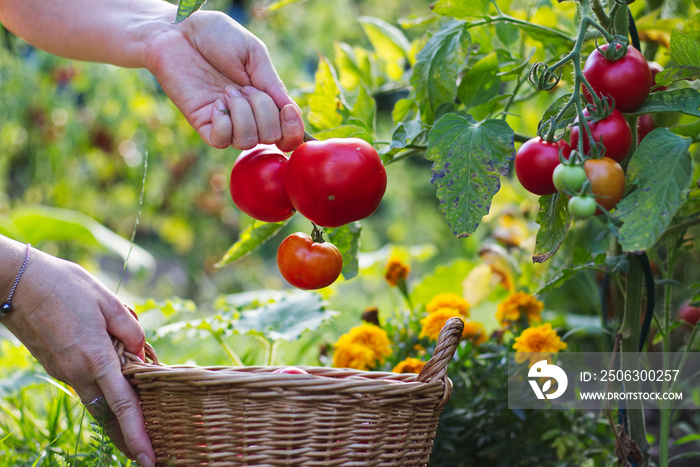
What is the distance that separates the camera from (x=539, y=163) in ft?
2.40

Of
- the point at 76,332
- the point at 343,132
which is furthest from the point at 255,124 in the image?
the point at 76,332

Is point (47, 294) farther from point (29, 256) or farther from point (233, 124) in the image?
point (233, 124)

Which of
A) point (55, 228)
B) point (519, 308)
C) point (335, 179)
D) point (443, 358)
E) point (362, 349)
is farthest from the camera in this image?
point (55, 228)

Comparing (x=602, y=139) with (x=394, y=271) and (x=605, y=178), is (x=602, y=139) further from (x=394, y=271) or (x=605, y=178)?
(x=394, y=271)

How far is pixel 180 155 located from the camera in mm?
3717

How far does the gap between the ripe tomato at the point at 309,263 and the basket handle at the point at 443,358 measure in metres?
0.17

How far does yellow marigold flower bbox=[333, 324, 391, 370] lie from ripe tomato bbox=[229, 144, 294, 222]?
45 cm

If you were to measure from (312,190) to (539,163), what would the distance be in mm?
281

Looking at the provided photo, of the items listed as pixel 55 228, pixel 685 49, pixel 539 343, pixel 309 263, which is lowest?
pixel 55 228

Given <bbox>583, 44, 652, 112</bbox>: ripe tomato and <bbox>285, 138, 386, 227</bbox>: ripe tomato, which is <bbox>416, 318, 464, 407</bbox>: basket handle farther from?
<bbox>583, 44, 652, 112</bbox>: ripe tomato

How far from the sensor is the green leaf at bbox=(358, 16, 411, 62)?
4.19 ft

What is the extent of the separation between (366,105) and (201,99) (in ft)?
0.89

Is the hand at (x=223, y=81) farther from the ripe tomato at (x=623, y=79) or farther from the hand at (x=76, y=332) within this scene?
the ripe tomato at (x=623, y=79)

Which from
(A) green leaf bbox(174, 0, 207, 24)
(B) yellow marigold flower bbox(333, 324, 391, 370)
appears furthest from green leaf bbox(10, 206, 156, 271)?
(A) green leaf bbox(174, 0, 207, 24)
